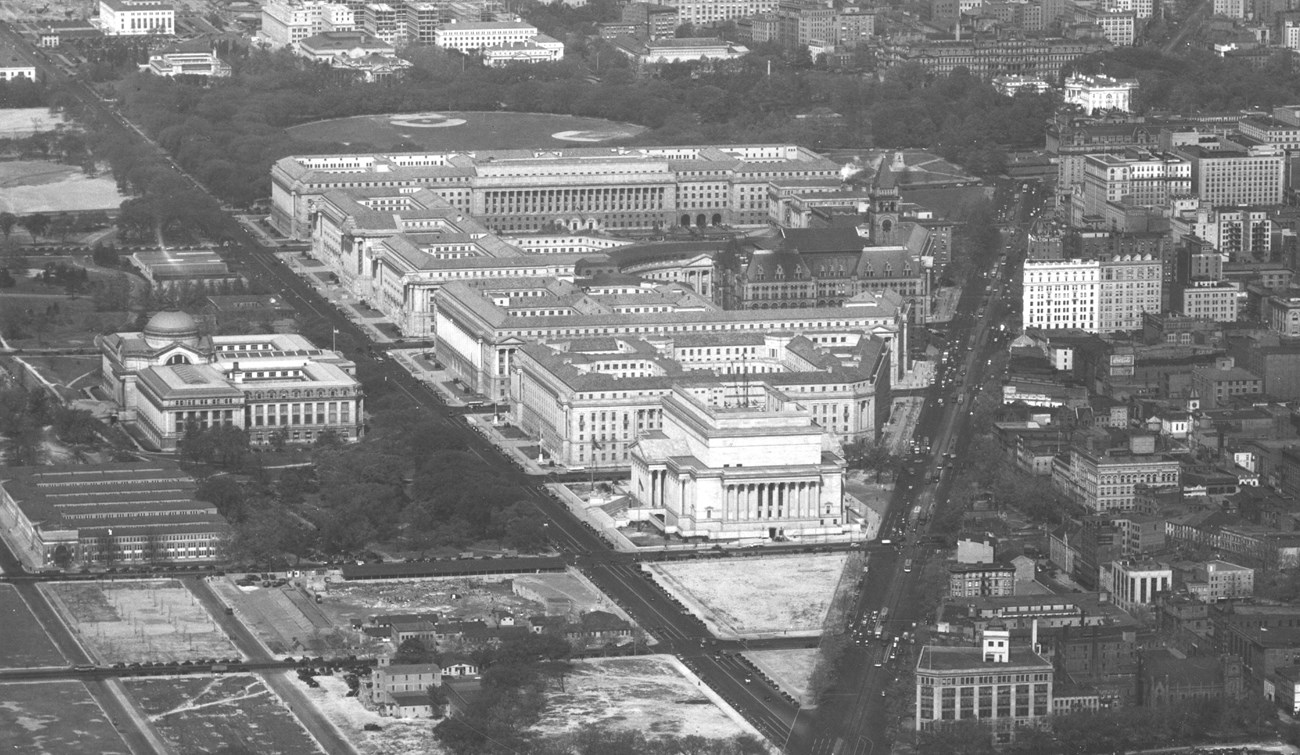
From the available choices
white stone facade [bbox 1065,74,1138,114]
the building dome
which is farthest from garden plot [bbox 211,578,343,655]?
white stone facade [bbox 1065,74,1138,114]

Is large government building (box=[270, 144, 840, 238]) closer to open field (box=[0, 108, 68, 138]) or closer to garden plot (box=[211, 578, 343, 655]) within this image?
open field (box=[0, 108, 68, 138])

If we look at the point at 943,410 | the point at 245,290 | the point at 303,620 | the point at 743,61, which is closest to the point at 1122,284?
the point at 943,410

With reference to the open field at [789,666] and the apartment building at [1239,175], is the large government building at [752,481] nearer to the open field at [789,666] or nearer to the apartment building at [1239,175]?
the open field at [789,666]

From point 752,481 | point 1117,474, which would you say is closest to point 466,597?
point 752,481

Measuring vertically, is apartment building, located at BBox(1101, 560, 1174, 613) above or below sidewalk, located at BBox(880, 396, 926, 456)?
above

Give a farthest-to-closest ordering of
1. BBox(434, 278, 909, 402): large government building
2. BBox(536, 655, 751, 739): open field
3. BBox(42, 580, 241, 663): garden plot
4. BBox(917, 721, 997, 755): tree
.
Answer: BBox(434, 278, 909, 402): large government building < BBox(42, 580, 241, 663): garden plot < BBox(536, 655, 751, 739): open field < BBox(917, 721, 997, 755): tree

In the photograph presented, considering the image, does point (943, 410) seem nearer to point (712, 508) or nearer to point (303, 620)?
point (712, 508)
